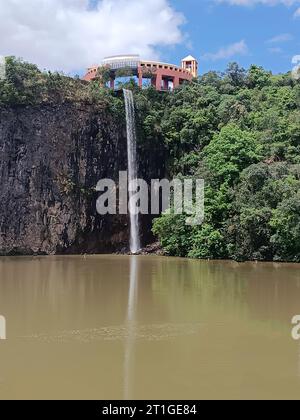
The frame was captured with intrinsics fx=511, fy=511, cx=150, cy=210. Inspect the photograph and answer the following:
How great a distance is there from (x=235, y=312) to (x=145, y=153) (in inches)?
818

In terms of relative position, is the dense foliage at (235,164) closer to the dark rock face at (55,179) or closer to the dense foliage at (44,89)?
the dense foliage at (44,89)

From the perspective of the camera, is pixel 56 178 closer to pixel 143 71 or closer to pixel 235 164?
pixel 235 164

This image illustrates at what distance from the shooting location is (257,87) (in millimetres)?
37688

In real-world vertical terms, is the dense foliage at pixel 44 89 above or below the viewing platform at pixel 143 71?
below

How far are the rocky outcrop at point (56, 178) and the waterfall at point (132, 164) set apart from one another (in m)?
0.40

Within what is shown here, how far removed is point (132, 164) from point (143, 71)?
33.8 feet

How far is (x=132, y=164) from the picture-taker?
1187 inches

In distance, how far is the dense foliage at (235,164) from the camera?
73.8ft

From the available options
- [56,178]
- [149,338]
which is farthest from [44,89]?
[149,338]

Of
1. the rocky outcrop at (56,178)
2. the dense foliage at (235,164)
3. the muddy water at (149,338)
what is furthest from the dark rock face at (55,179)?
the muddy water at (149,338)

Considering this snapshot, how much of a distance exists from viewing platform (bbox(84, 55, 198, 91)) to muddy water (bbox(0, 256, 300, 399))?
2281 cm

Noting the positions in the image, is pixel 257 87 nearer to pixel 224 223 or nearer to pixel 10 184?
pixel 224 223

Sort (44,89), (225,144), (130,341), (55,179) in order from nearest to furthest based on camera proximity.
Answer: (130,341) → (225,144) → (55,179) → (44,89)

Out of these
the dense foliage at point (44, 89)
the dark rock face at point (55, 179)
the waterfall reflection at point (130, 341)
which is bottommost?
the waterfall reflection at point (130, 341)
